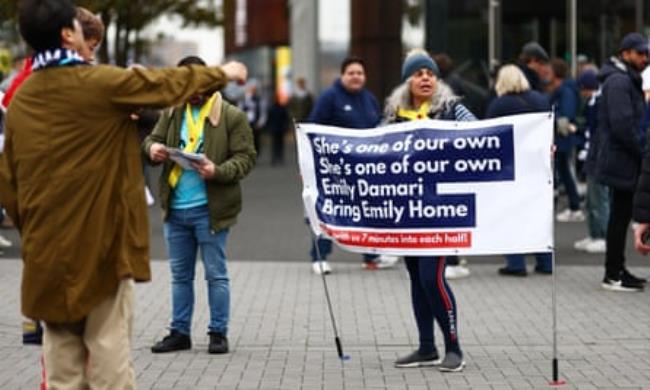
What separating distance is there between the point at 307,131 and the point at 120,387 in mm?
3169

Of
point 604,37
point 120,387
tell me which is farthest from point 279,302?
point 604,37

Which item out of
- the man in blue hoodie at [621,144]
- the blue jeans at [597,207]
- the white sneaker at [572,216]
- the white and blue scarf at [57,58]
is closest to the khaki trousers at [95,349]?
the white and blue scarf at [57,58]

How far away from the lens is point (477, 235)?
8484 millimetres

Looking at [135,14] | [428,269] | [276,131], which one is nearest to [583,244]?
[428,269]

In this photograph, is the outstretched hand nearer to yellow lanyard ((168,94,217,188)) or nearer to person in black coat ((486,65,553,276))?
yellow lanyard ((168,94,217,188))

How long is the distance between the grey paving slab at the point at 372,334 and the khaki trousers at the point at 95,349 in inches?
90.5

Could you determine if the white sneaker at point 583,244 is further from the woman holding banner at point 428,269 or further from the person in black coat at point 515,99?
the woman holding banner at point 428,269

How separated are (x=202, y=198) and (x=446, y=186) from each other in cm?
160

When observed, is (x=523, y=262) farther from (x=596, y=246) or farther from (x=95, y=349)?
(x=95, y=349)

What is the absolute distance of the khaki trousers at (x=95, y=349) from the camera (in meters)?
5.99

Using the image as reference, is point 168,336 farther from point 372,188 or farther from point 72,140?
point 72,140

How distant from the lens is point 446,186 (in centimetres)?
854

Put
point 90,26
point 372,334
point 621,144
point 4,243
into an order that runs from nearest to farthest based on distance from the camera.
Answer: point 90,26 < point 372,334 < point 621,144 < point 4,243

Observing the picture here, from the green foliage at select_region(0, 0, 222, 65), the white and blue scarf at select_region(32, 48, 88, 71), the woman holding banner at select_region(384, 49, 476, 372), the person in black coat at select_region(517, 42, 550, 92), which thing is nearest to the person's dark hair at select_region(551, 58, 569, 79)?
the person in black coat at select_region(517, 42, 550, 92)
